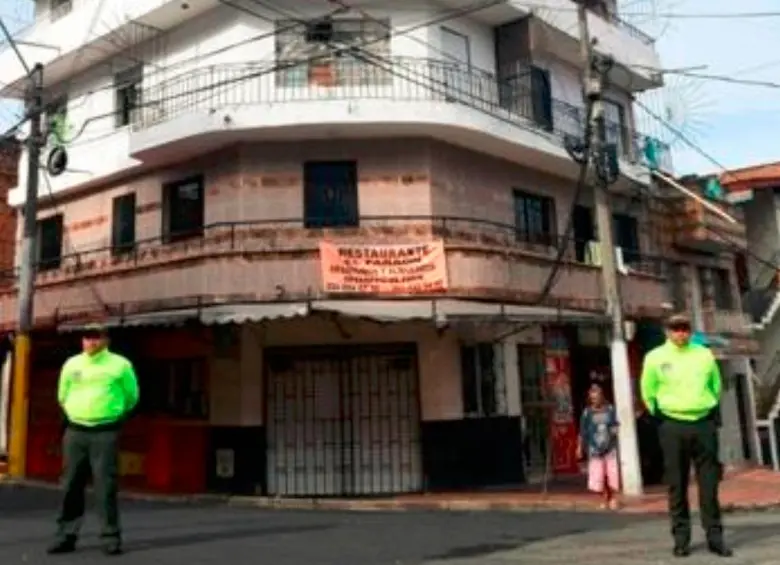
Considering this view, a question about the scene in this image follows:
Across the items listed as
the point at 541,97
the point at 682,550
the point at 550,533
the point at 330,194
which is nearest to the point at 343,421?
the point at 330,194

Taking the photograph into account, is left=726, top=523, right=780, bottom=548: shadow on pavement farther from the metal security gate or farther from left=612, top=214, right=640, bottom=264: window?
left=612, top=214, right=640, bottom=264: window

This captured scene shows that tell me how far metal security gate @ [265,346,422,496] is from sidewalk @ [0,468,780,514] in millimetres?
971

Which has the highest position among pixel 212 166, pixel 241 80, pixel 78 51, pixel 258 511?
pixel 78 51

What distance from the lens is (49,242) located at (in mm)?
20391

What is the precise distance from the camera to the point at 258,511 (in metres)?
12.0

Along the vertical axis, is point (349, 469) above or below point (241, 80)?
below

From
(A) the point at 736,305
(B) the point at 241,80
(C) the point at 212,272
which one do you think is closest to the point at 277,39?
(B) the point at 241,80

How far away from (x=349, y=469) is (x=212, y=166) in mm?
6118

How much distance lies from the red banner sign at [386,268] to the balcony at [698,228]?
9.48 m

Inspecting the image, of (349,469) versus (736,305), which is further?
(736,305)

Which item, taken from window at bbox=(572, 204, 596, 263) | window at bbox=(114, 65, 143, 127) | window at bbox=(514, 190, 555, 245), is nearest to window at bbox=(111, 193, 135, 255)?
window at bbox=(114, 65, 143, 127)

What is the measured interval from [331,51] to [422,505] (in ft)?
28.0

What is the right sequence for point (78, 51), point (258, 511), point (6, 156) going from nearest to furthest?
point (258, 511)
point (78, 51)
point (6, 156)

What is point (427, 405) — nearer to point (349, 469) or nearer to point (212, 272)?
point (349, 469)
